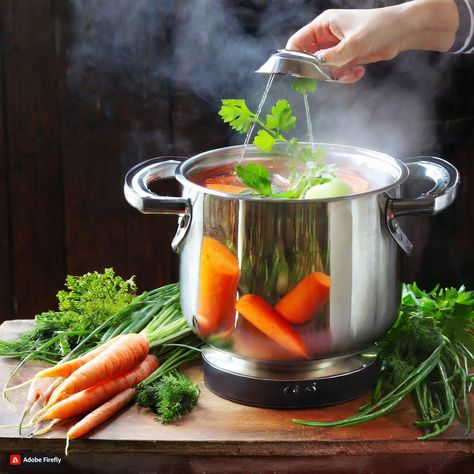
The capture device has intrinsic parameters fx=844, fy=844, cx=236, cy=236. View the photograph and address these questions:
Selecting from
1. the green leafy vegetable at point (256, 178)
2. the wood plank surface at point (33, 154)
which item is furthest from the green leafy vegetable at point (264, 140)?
the wood plank surface at point (33, 154)

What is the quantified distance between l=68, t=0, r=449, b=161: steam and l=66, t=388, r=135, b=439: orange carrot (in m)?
1.26

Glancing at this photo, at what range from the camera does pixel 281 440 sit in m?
1.26

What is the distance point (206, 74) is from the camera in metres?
2.45

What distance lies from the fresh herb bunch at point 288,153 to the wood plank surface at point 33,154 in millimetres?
1196

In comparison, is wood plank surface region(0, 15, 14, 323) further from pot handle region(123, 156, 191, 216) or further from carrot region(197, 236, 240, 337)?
carrot region(197, 236, 240, 337)

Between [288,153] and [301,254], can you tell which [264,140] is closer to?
[288,153]

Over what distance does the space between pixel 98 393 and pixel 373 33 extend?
88 cm

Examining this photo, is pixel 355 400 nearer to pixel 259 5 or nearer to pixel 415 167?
pixel 415 167

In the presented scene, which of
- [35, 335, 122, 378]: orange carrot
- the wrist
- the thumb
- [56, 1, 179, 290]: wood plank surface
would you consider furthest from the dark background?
[35, 335, 122, 378]: orange carrot

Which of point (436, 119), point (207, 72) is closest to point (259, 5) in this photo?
→ point (207, 72)

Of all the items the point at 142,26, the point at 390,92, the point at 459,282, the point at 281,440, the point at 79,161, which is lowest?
the point at 459,282

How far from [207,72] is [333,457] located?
1449 millimetres

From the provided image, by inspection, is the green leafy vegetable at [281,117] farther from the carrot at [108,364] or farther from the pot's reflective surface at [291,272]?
the carrot at [108,364]

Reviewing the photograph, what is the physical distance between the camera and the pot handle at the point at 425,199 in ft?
4.31
